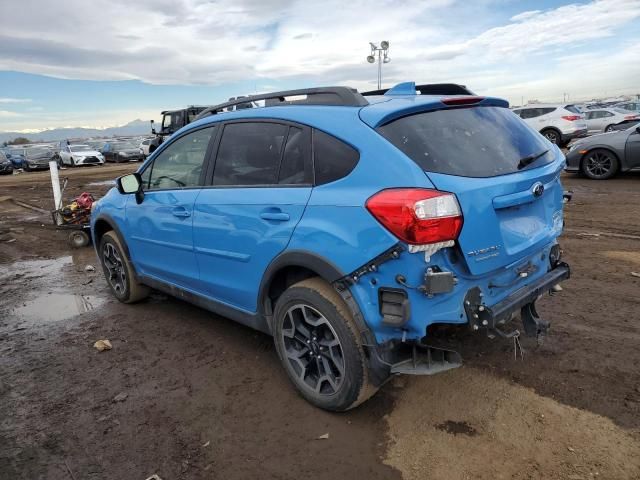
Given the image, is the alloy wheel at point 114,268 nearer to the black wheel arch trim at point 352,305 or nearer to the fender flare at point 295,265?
the fender flare at point 295,265

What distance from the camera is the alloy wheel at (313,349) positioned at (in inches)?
111

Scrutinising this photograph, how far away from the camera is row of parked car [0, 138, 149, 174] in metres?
27.4

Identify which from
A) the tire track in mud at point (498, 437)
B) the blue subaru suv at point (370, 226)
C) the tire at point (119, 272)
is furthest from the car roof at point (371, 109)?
the tire at point (119, 272)

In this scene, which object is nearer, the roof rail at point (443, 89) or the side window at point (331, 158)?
the side window at point (331, 158)

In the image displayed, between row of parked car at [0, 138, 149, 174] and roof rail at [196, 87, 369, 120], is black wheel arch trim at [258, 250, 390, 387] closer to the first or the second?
roof rail at [196, 87, 369, 120]

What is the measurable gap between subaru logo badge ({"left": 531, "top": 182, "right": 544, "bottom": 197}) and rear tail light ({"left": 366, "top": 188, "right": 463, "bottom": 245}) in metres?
0.68

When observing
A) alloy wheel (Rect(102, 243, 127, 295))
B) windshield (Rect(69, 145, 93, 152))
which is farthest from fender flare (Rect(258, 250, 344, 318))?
windshield (Rect(69, 145, 93, 152))

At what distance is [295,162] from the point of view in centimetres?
301

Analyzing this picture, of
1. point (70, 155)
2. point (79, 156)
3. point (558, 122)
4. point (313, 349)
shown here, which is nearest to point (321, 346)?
point (313, 349)

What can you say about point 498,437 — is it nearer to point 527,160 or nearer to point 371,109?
point 527,160

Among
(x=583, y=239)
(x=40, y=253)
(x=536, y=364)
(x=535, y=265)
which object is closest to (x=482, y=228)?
(x=535, y=265)

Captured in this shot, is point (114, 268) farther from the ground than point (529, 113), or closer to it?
closer to it

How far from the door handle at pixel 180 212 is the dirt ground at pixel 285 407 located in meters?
1.10

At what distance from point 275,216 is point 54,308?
3.55 metres
